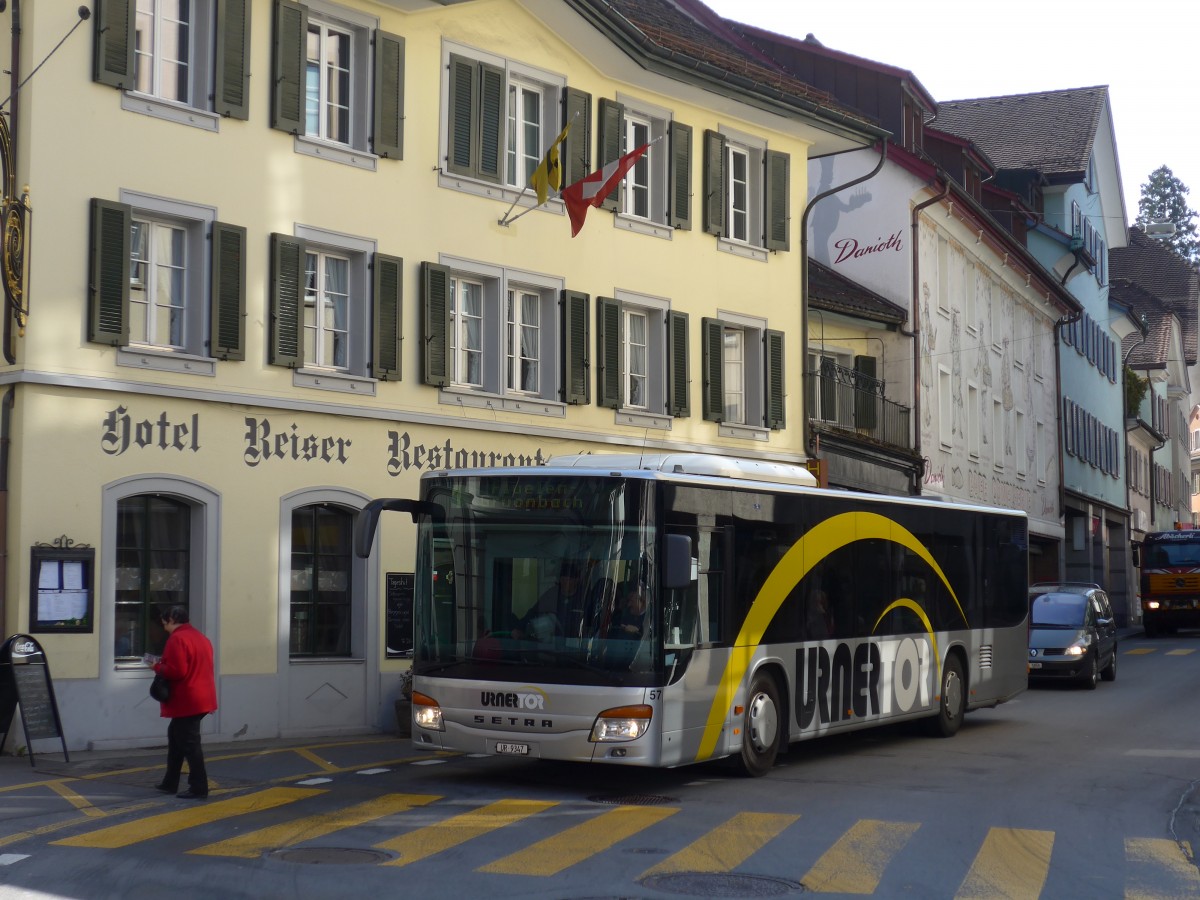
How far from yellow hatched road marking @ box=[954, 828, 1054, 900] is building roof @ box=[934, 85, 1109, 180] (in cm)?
4277

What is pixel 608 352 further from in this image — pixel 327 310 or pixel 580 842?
pixel 580 842

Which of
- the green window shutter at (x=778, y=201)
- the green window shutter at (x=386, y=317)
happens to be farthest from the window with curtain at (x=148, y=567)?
the green window shutter at (x=778, y=201)

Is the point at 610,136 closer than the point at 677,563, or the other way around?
the point at 677,563

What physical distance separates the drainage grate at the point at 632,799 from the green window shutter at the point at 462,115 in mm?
10368

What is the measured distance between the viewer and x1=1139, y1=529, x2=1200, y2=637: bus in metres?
46.8

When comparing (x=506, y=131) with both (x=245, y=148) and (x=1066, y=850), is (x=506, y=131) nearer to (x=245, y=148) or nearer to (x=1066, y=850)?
(x=245, y=148)

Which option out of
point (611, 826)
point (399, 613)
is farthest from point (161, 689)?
point (399, 613)

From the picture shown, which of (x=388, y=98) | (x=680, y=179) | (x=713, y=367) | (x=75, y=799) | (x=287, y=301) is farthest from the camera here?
(x=713, y=367)

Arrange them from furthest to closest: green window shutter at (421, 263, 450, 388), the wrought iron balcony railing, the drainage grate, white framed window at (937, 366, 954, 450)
Answer: white framed window at (937, 366, 954, 450), the wrought iron balcony railing, green window shutter at (421, 263, 450, 388), the drainage grate

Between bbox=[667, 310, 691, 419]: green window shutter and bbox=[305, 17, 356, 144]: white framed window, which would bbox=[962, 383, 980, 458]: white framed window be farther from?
bbox=[305, 17, 356, 144]: white framed window

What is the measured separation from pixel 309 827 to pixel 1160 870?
5676mm

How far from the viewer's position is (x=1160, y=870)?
34.0 feet

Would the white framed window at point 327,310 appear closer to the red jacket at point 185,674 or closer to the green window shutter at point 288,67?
the green window shutter at point 288,67

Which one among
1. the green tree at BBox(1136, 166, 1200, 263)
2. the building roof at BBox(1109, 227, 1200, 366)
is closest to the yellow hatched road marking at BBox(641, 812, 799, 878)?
the building roof at BBox(1109, 227, 1200, 366)
